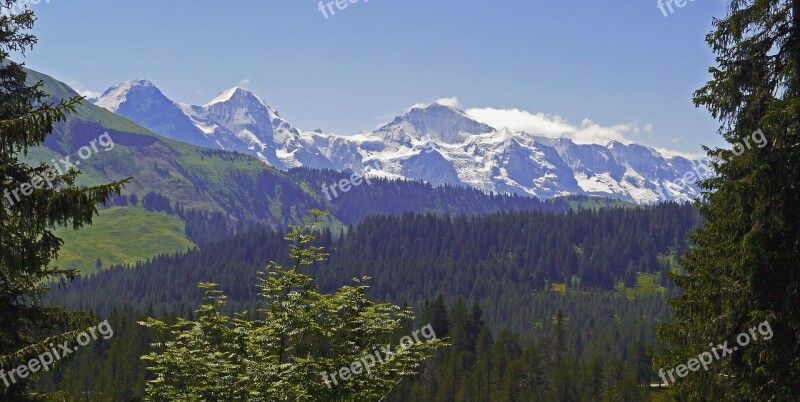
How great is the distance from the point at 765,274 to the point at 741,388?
10.3 feet

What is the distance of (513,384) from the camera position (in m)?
114

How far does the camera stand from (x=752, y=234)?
16672 millimetres

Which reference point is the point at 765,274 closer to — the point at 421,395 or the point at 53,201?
the point at 53,201

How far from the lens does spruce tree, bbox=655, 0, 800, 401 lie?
16.7 metres

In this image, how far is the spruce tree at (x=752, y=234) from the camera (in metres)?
16.7
